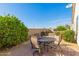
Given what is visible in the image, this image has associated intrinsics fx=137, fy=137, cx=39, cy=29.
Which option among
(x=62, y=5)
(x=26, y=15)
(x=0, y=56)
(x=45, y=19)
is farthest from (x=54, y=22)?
(x=0, y=56)

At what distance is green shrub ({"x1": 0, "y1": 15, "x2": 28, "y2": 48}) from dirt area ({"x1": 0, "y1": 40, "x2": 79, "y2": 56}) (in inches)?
3.5

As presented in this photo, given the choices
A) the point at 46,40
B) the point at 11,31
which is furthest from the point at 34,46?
the point at 11,31

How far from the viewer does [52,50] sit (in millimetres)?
2115

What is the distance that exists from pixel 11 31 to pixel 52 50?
698mm

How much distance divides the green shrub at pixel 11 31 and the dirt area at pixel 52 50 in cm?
9

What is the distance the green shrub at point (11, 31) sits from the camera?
6.86 ft

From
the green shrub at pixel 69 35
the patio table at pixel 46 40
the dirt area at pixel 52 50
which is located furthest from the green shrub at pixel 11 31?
the green shrub at pixel 69 35

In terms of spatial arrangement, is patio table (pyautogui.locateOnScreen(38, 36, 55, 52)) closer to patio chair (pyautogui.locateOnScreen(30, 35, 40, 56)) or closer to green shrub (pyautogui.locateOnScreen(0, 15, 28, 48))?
patio chair (pyautogui.locateOnScreen(30, 35, 40, 56))

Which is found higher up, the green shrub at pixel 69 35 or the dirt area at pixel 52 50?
the green shrub at pixel 69 35

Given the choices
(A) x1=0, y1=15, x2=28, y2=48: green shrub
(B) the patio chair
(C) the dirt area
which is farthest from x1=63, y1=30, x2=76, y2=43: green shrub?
(A) x1=0, y1=15, x2=28, y2=48: green shrub

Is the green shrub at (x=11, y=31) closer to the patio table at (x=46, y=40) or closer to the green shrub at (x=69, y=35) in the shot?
the patio table at (x=46, y=40)

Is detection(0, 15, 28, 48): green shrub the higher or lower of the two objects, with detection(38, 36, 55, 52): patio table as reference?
higher

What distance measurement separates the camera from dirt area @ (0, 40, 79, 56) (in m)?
2.09

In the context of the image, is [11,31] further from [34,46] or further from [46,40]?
[46,40]
